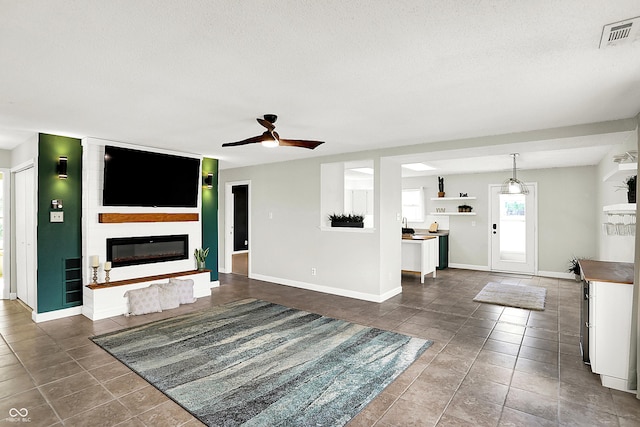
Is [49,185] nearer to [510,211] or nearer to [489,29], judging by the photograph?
[489,29]

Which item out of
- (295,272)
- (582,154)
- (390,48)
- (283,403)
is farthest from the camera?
(295,272)

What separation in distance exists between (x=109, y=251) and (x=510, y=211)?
26.3 feet

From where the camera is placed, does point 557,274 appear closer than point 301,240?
No

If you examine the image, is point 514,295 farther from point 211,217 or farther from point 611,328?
point 211,217

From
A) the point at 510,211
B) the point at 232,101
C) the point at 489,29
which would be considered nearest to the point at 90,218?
the point at 232,101

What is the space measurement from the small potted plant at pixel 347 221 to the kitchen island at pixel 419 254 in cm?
163

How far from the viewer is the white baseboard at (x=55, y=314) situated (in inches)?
171

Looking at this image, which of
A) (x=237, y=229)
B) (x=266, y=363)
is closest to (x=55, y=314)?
(x=266, y=363)

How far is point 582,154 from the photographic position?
5676 mm

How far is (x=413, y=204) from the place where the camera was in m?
9.19

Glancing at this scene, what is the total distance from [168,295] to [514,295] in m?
5.49

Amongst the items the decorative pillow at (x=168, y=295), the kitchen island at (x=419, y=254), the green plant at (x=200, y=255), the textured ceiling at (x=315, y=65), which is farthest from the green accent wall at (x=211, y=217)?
the kitchen island at (x=419, y=254)

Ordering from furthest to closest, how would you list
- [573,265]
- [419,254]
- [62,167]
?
[573,265], [419,254], [62,167]

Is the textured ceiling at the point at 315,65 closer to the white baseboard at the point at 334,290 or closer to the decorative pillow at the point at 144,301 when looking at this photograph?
the decorative pillow at the point at 144,301
